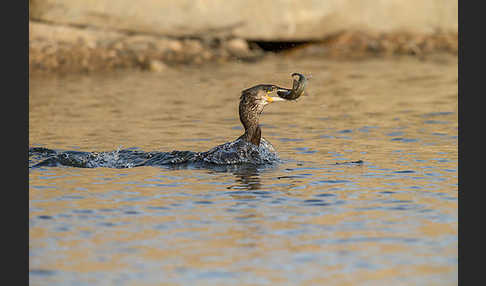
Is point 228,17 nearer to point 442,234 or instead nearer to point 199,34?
point 199,34

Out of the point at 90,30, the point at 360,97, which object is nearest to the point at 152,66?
the point at 90,30

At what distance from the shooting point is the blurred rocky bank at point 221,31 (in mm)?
20359

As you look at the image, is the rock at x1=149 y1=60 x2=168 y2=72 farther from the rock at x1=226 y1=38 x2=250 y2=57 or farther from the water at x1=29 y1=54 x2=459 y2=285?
the water at x1=29 y1=54 x2=459 y2=285

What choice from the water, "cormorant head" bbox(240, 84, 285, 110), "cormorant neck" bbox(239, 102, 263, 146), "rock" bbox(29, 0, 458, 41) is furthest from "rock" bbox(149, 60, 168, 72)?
"cormorant neck" bbox(239, 102, 263, 146)

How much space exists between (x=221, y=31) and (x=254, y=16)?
831mm

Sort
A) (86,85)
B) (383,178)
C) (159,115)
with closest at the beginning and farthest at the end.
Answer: (383,178)
(159,115)
(86,85)

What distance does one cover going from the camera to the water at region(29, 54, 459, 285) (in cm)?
653

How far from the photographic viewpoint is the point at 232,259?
6.71 metres

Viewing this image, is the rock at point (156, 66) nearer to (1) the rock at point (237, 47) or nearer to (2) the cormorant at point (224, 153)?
(1) the rock at point (237, 47)

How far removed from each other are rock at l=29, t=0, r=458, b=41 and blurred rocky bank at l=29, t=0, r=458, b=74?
0.07ft

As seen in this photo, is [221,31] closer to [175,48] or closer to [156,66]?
[175,48]

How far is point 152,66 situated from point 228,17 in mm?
2274

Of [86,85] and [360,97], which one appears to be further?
[86,85]

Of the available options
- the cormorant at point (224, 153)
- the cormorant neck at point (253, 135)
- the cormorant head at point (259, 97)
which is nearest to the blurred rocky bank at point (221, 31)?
the cormorant at point (224, 153)
